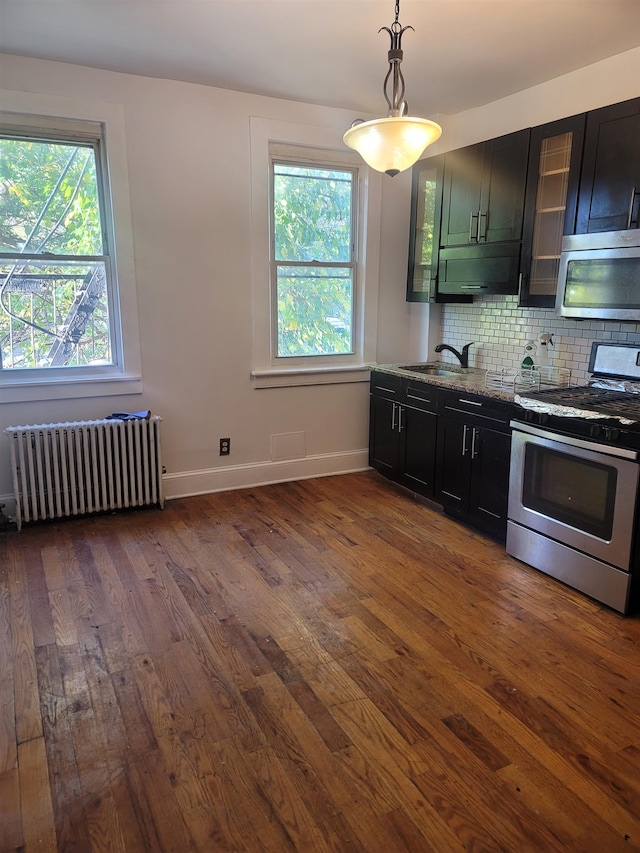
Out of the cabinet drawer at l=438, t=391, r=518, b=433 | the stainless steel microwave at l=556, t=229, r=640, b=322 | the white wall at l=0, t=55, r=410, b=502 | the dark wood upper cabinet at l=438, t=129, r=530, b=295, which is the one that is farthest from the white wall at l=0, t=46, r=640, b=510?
the cabinet drawer at l=438, t=391, r=518, b=433

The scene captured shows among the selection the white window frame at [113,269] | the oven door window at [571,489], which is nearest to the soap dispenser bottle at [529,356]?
the oven door window at [571,489]

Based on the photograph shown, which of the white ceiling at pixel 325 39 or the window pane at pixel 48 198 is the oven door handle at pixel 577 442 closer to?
the white ceiling at pixel 325 39

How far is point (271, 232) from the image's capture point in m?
4.08

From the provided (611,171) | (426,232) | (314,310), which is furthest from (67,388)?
(611,171)

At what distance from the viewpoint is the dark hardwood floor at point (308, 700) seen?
5.24 feet

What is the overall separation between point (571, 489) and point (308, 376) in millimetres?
2167

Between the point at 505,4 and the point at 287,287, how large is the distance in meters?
2.16

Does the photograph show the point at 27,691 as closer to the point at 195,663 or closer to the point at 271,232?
the point at 195,663

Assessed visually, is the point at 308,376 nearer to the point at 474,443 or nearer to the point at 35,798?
the point at 474,443

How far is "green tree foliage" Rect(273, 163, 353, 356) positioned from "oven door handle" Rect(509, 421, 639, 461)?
182cm

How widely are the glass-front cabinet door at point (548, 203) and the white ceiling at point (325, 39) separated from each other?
42 centimetres

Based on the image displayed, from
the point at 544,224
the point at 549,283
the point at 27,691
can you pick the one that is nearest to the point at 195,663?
the point at 27,691

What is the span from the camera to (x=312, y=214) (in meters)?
4.23

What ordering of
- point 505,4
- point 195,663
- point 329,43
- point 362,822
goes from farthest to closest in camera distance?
point 329,43 → point 505,4 → point 195,663 → point 362,822
